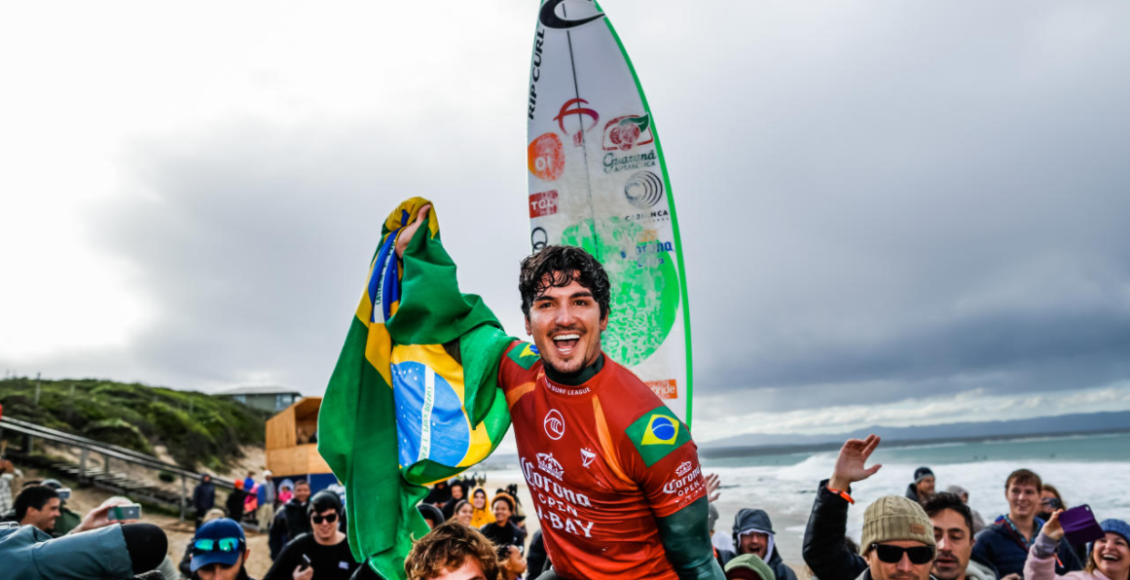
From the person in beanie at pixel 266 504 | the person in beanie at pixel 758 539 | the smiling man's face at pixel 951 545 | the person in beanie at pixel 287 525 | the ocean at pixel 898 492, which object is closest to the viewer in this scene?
the smiling man's face at pixel 951 545

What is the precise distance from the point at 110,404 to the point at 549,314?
102 feet

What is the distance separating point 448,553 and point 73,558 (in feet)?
3.70

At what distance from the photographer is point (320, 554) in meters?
4.63

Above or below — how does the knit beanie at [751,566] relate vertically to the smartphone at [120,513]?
below

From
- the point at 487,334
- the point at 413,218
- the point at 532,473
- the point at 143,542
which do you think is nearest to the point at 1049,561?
the point at 532,473

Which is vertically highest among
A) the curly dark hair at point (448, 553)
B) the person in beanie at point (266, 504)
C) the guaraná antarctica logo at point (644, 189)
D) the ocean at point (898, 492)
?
the guaraná antarctica logo at point (644, 189)

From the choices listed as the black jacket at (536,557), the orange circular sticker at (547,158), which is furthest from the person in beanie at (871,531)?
the black jacket at (536,557)

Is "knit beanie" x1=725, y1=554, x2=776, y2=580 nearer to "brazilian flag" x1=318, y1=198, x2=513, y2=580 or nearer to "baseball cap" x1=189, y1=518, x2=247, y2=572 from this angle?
"brazilian flag" x1=318, y1=198, x2=513, y2=580

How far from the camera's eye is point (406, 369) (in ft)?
10.1

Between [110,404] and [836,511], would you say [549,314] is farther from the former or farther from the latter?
[110,404]

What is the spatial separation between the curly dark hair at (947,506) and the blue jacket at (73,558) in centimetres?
351

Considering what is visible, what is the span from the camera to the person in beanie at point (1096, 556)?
3881 millimetres

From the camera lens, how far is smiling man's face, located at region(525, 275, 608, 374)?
249 cm

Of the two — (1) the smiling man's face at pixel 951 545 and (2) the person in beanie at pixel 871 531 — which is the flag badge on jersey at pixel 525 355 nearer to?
(2) the person in beanie at pixel 871 531
